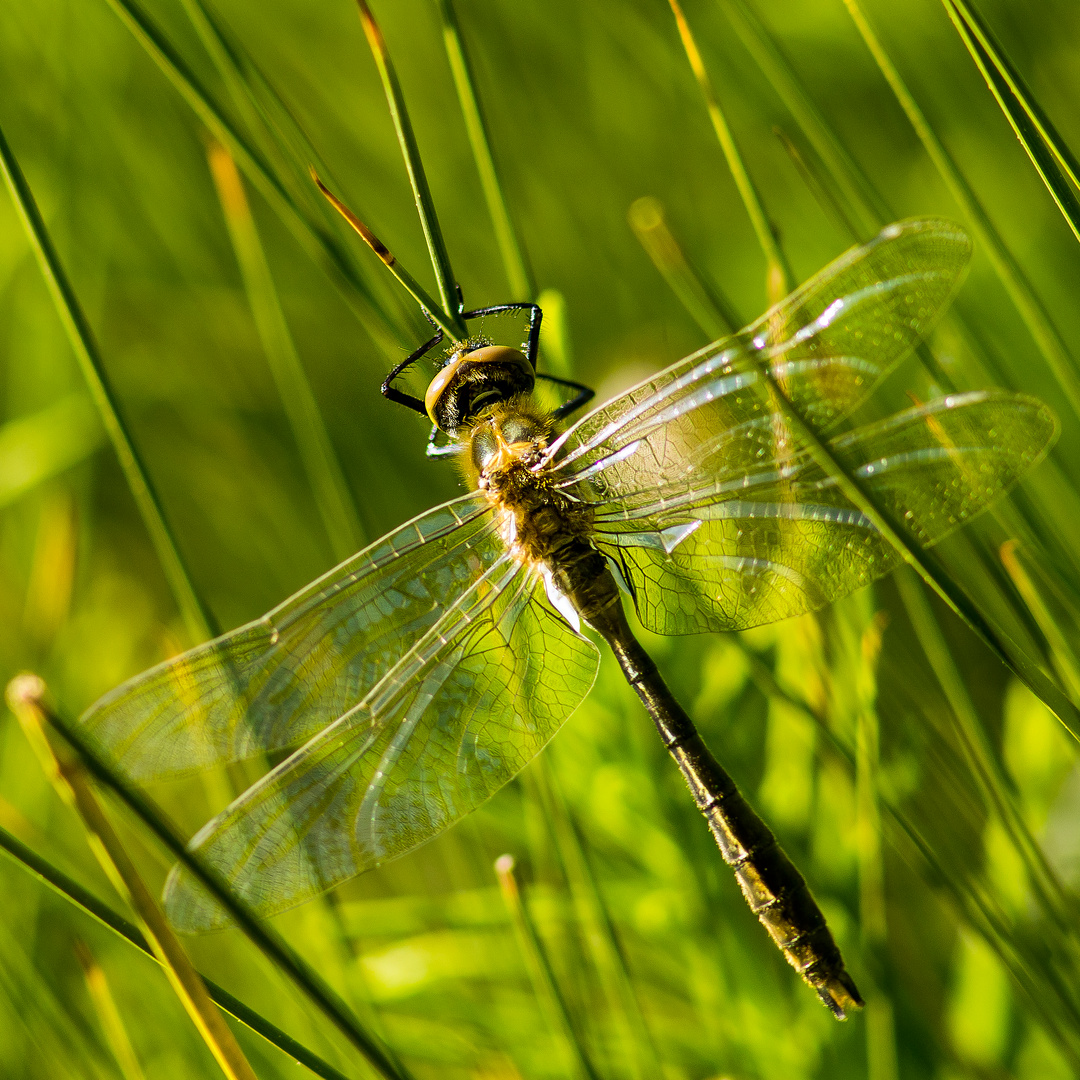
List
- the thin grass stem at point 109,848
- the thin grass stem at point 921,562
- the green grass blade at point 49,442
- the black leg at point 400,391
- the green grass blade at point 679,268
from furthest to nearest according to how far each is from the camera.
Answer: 1. the green grass blade at point 49,442
2. the black leg at point 400,391
3. the green grass blade at point 679,268
4. the thin grass stem at point 921,562
5. the thin grass stem at point 109,848

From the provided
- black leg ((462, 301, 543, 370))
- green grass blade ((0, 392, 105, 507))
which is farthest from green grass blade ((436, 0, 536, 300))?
green grass blade ((0, 392, 105, 507))

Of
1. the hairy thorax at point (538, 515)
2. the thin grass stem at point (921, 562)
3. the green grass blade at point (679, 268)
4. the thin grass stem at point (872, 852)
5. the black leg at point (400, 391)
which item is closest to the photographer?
the thin grass stem at point (921, 562)

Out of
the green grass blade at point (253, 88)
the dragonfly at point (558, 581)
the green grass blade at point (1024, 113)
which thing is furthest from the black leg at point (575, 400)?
the green grass blade at point (1024, 113)

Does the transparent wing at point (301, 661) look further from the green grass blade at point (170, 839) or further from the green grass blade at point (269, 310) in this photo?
the green grass blade at point (170, 839)

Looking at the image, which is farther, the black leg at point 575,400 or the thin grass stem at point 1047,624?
the black leg at point 575,400

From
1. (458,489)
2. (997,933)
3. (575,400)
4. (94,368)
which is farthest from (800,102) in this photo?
(458,489)

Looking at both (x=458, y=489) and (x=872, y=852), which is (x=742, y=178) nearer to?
(x=872, y=852)
